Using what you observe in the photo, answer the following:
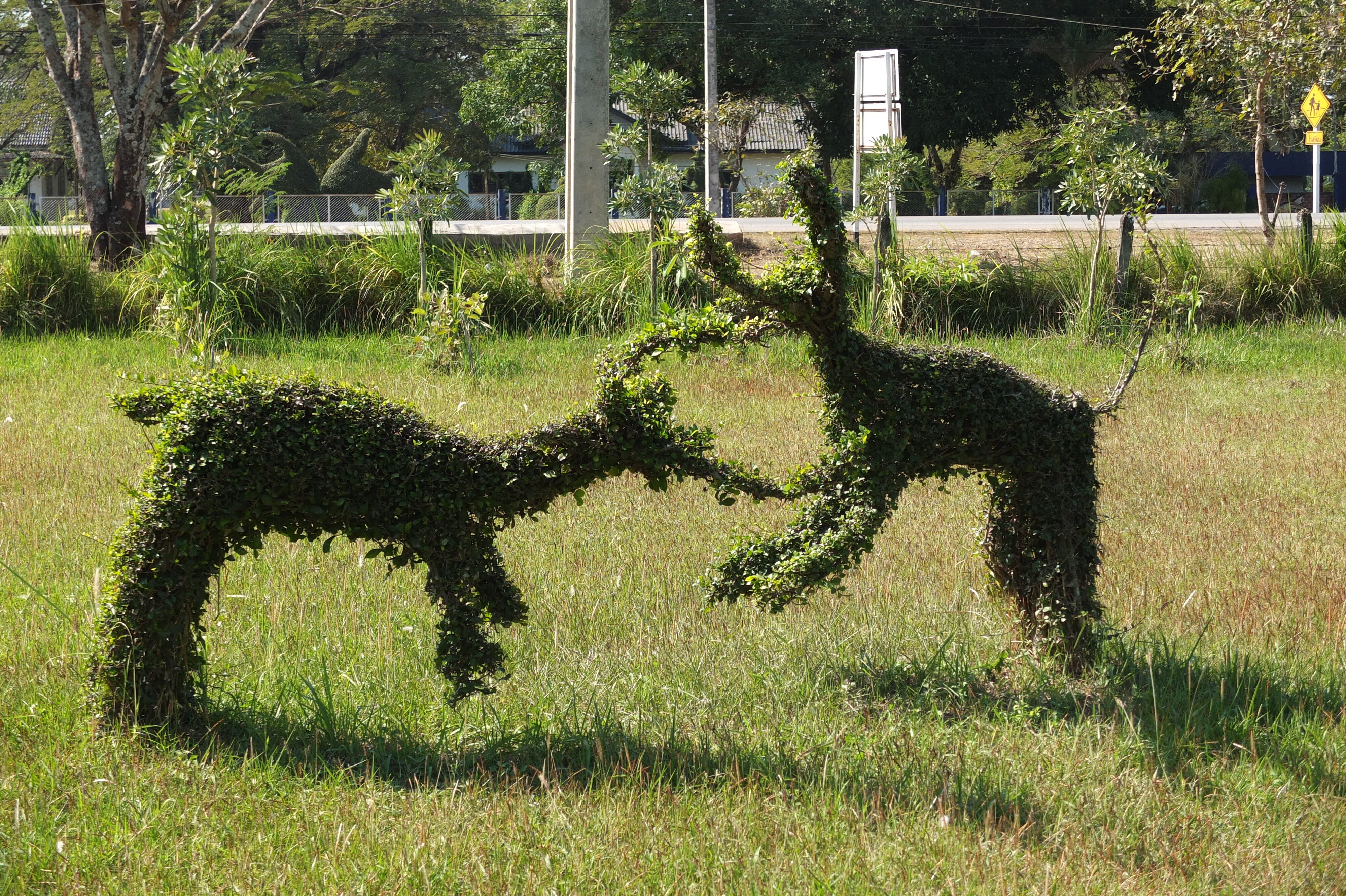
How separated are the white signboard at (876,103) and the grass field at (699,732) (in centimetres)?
951

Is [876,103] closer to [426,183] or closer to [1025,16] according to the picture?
[426,183]

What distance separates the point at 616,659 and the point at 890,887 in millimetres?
1817

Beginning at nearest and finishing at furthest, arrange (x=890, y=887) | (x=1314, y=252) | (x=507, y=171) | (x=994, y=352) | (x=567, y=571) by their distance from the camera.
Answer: (x=890, y=887), (x=567, y=571), (x=994, y=352), (x=1314, y=252), (x=507, y=171)

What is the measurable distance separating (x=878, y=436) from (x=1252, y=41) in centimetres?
1022

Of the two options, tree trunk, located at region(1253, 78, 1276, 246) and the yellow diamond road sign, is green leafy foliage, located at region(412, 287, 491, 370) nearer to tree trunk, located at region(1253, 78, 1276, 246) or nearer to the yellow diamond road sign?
tree trunk, located at region(1253, 78, 1276, 246)

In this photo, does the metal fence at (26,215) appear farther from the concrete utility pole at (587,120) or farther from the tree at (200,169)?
the concrete utility pole at (587,120)

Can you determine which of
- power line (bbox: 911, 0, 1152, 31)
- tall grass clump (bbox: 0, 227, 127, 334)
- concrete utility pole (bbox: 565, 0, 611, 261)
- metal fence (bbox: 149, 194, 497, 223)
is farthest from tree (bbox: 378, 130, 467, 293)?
power line (bbox: 911, 0, 1152, 31)

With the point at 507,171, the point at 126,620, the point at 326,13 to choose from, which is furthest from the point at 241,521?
the point at 507,171

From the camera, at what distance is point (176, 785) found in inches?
147

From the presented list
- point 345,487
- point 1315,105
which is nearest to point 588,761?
point 345,487

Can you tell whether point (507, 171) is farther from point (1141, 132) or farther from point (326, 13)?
point (1141, 132)

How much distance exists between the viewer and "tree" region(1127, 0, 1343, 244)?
430 inches

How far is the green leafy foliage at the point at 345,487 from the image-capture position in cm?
375

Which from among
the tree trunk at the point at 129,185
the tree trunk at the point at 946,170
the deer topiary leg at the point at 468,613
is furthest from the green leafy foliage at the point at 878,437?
→ the tree trunk at the point at 946,170
